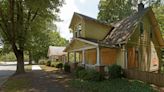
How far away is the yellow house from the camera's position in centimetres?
2017

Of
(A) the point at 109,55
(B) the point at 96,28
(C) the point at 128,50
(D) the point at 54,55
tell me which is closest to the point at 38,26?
(B) the point at 96,28

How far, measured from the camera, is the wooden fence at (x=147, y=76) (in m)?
14.3

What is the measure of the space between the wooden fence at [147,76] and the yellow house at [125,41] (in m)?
2.07

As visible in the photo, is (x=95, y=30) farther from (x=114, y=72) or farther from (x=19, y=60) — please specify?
(x=19, y=60)

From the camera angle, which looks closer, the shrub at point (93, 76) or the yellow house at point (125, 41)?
the shrub at point (93, 76)

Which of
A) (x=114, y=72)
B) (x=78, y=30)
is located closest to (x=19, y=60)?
(x=78, y=30)

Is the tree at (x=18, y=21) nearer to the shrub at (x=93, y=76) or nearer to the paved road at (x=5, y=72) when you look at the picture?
the paved road at (x=5, y=72)

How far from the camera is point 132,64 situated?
20984mm

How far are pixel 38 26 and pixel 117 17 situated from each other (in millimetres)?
21750

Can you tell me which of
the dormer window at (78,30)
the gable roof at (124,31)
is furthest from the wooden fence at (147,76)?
→ the dormer window at (78,30)

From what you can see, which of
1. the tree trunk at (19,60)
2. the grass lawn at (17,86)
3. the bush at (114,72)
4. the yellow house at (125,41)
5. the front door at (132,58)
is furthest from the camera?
the tree trunk at (19,60)

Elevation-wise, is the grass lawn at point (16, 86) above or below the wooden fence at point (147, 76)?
below

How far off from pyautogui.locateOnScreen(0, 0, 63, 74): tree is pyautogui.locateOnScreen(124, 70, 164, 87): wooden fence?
12186 mm

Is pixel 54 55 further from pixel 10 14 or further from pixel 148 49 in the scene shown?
pixel 148 49
